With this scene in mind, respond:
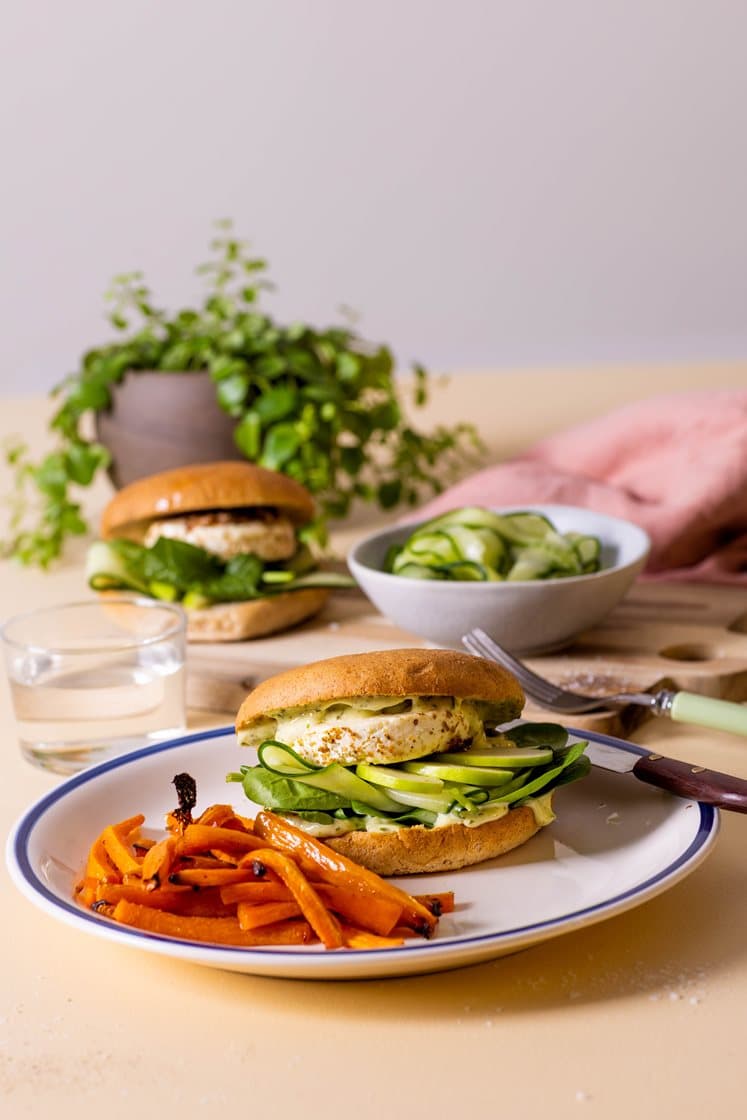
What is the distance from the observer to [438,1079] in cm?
127

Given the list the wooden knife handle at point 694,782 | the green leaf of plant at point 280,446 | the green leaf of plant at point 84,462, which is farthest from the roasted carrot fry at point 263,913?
the green leaf of plant at point 84,462

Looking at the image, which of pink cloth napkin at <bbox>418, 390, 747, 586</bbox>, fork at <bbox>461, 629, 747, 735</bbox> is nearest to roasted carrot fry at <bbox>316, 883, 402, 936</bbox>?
fork at <bbox>461, 629, 747, 735</bbox>

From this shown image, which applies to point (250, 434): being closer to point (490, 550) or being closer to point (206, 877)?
point (490, 550)

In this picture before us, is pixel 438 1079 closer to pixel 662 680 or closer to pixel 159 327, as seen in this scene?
pixel 662 680

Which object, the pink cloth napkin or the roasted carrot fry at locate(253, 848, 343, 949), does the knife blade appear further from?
the pink cloth napkin

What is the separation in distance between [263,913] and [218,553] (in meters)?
1.34

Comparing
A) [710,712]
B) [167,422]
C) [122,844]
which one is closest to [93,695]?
[122,844]

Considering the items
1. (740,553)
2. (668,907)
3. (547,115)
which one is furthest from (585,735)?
(547,115)

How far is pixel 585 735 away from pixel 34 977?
76cm

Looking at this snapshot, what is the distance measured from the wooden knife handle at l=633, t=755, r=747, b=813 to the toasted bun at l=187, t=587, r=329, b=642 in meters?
1.02

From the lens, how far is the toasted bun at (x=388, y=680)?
162cm

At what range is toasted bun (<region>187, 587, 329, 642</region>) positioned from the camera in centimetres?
260

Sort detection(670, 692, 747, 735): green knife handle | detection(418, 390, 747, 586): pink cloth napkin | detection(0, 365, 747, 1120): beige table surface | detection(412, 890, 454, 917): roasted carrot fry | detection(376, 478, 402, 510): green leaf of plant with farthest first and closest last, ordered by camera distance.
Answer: detection(376, 478, 402, 510): green leaf of plant < detection(418, 390, 747, 586): pink cloth napkin < detection(670, 692, 747, 735): green knife handle < detection(412, 890, 454, 917): roasted carrot fry < detection(0, 365, 747, 1120): beige table surface

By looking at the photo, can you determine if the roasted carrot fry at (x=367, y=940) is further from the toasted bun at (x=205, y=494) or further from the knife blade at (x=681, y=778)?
the toasted bun at (x=205, y=494)
